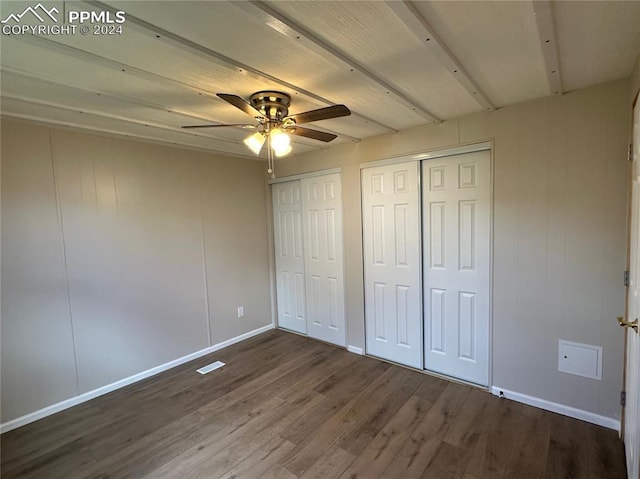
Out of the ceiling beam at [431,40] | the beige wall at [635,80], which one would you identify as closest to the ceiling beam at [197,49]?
the ceiling beam at [431,40]

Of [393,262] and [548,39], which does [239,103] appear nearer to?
[548,39]

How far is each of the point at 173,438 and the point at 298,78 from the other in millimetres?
2567

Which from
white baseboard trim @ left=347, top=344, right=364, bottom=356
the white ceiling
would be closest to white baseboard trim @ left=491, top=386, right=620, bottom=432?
white baseboard trim @ left=347, top=344, right=364, bottom=356

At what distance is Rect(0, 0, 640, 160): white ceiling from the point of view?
1208 millimetres

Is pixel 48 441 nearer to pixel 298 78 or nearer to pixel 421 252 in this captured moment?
pixel 298 78

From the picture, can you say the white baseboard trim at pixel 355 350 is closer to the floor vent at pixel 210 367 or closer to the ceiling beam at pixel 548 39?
the floor vent at pixel 210 367

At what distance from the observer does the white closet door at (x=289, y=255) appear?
3900 millimetres

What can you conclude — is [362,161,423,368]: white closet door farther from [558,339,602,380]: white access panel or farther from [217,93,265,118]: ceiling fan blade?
[217,93,265,118]: ceiling fan blade

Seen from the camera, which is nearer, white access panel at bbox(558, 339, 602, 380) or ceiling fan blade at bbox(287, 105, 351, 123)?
ceiling fan blade at bbox(287, 105, 351, 123)

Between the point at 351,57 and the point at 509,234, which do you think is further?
the point at 509,234

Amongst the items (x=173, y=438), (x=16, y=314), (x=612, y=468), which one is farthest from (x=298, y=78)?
(x=612, y=468)

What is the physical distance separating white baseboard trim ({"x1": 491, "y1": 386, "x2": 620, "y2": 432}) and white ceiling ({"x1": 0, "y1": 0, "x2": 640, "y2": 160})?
2246mm

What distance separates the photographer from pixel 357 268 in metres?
3.30

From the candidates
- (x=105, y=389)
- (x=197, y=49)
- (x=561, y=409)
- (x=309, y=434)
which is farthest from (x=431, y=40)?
(x=105, y=389)
